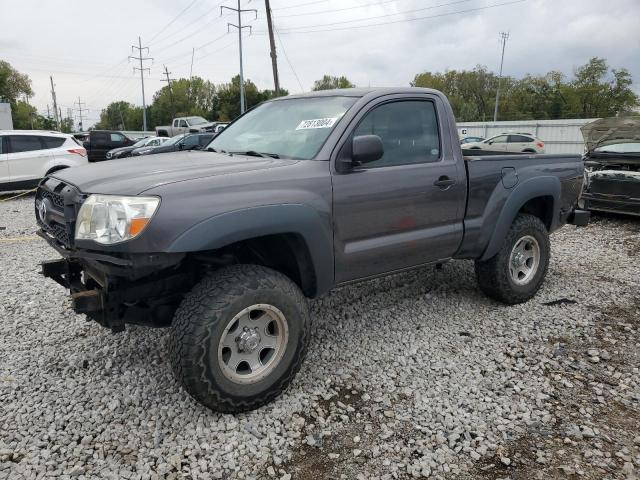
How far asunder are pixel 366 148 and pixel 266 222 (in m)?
0.79

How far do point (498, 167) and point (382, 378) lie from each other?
2.05m

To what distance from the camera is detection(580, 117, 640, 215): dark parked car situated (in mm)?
7930

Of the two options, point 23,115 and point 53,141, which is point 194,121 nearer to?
point 53,141

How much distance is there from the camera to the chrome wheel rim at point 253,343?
2828mm

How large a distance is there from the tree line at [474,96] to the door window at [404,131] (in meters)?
44.9

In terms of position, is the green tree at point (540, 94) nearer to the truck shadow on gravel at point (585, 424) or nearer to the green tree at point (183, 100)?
the green tree at point (183, 100)

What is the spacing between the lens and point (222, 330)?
2705mm

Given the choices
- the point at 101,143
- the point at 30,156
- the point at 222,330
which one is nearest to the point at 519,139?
the point at 101,143

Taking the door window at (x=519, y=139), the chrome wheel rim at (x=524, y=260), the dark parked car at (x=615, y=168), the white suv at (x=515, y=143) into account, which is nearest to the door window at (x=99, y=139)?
the white suv at (x=515, y=143)

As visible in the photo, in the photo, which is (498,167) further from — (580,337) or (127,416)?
(127,416)

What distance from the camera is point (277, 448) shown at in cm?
265

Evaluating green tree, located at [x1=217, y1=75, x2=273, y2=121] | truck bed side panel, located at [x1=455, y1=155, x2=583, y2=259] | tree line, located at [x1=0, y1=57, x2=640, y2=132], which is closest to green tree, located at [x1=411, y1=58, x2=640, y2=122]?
tree line, located at [x1=0, y1=57, x2=640, y2=132]

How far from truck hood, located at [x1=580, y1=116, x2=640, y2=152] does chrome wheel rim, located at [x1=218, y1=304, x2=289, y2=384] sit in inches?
323

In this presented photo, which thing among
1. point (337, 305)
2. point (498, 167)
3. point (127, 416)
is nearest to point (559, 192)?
point (498, 167)
